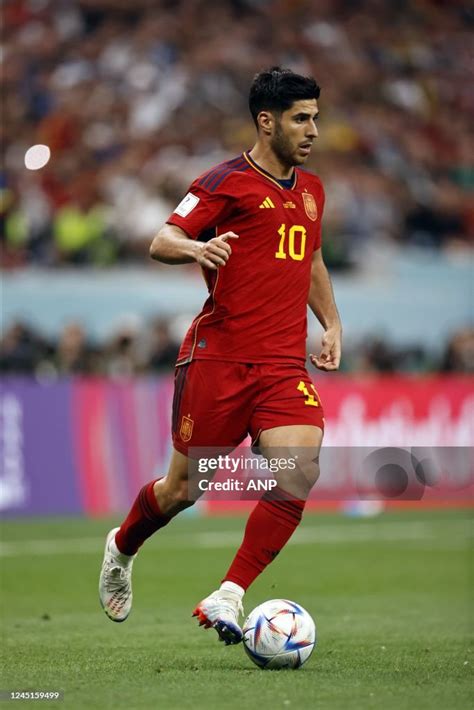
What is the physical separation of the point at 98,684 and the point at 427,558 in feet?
24.4

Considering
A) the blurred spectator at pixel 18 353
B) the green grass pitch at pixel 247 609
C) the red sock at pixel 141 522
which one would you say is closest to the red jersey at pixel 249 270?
the red sock at pixel 141 522

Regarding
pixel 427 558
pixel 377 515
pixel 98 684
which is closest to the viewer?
pixel 98 684

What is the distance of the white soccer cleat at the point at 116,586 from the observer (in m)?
6.96

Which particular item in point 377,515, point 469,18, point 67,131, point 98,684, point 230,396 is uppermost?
point 469,18

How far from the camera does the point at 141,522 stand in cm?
688

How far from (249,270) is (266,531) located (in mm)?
1208

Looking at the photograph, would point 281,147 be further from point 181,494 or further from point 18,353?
point 18,353

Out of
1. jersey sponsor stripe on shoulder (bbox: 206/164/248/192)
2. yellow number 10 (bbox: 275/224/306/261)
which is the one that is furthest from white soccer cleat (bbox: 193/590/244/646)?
jersey sponsor stripe on shoulder (bbox: 206/164/248/192)

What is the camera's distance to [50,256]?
18.8 m

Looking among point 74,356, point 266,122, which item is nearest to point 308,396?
point 266,122

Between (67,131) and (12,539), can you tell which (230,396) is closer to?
Answer: (12,539)

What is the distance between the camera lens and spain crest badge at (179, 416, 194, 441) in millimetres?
6512

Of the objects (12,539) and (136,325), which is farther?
(136,325)

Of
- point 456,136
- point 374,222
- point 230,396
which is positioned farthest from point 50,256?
point 230,396
